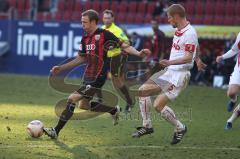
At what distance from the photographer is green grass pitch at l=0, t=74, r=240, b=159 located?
32.8ft

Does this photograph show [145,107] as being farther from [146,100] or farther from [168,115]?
[168,115]

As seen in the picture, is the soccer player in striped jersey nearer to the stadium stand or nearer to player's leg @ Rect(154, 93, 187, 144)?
player's leg @ Rect(154, 93, 187, 144)

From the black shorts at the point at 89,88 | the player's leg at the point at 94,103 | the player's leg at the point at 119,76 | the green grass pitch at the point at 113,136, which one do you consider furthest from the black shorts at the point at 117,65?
the black shorts at the point at 89,88

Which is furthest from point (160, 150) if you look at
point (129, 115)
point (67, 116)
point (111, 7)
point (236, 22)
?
point (111, 7)

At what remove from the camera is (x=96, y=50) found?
11.5 m

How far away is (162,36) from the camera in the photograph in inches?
916

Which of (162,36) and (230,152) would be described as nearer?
(230,152)

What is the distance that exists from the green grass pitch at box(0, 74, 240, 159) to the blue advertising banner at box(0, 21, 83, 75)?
26.4 feet

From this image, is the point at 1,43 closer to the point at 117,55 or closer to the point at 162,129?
the point at 117,55

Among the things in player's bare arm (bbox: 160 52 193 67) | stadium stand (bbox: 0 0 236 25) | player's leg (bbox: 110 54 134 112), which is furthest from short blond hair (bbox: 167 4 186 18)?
stadium stand (bbox: 0 0 236 25)

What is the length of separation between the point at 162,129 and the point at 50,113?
123 inches

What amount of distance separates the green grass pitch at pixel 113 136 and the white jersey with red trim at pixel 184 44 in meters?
1.33

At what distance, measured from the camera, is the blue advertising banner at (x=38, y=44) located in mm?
26297

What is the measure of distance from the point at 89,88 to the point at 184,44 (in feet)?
5.98
